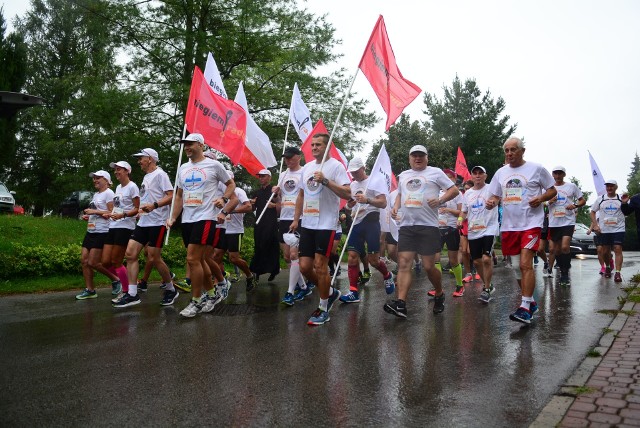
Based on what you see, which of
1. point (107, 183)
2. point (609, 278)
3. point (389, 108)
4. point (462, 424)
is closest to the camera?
point (462, 424)

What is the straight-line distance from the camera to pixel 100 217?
8.65 m

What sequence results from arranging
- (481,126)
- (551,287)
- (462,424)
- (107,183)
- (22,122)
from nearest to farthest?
(462,424) → (107,183) → (551,287) → (22,122) → (481,126)

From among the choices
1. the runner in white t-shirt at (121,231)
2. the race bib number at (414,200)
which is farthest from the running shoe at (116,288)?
the race bib number at (414,200)

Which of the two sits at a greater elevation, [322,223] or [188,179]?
[188,179]

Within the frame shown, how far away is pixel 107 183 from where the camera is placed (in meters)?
8.87

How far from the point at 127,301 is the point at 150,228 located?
108 centimetres

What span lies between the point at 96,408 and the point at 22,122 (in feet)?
114

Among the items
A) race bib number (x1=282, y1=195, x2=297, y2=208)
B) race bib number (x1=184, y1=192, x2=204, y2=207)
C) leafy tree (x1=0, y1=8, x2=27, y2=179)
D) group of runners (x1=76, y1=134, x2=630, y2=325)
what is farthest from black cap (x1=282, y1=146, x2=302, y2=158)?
leafy tree (x1=0, y1=8, x2=27, y2=179)

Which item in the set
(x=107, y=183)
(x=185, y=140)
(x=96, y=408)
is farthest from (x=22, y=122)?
(x=96, y=408)

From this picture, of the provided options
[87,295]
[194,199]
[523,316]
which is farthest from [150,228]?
[523,316]

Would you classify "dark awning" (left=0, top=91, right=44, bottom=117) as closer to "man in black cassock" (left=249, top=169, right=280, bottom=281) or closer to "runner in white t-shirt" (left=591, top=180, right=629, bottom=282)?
"man in black cassock" (left=249, top=169, right=280, bottom=281)

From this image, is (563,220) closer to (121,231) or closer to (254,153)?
(254,153)

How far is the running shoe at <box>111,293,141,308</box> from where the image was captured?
772 centimetres

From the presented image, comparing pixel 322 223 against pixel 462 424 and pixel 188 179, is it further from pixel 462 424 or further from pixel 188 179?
pixel 462 424
